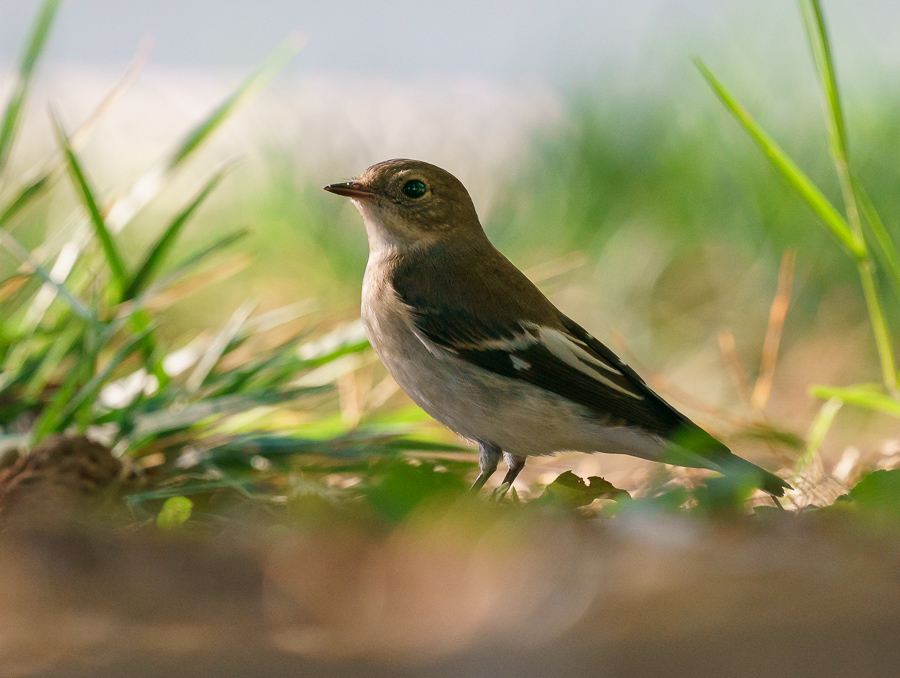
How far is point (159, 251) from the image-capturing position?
3150mm

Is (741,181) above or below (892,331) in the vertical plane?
above

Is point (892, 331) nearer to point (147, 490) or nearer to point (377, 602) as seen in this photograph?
point (147, 490)

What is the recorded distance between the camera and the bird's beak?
8.83 ft

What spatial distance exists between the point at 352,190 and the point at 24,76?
68.8 inches

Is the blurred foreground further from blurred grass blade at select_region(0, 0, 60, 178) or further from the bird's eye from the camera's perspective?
blurred grass blade at select_region(0, 0, 60, 178)

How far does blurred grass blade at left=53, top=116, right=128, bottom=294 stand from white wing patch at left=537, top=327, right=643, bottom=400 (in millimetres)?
1544

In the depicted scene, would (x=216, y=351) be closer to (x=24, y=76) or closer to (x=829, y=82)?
(x=24, y=76)

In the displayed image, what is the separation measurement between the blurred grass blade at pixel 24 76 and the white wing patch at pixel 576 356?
2362 millimetres

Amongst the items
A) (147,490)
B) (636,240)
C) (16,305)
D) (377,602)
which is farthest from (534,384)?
(636,240)

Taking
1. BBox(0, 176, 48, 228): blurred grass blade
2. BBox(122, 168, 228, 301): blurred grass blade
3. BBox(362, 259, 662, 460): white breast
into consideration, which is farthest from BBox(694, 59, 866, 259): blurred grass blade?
BBox(0, 176, 48, 228): blurred grass blade

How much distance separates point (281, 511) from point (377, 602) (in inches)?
49.3

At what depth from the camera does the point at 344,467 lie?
115 inches

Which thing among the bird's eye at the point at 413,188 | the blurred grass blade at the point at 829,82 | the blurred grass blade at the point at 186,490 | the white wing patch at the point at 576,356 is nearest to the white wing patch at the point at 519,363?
the white wing patch at the point at 576,356

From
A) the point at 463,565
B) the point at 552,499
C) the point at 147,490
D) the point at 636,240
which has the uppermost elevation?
the point at 636,240
